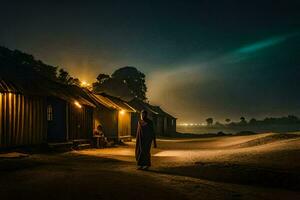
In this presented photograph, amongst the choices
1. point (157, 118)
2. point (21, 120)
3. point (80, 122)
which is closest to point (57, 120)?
point (80, 122)

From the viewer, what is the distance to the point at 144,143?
1248 centimetres

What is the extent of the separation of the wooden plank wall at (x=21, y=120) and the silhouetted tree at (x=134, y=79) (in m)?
63.0

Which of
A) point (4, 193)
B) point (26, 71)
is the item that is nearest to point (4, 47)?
point (26, 71)

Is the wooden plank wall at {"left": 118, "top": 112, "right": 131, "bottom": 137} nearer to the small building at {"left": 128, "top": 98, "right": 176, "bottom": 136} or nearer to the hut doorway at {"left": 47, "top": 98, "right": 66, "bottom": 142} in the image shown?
the hut doorway at {"left": 47, "top": 98, "right": 66, "bottom": 142}

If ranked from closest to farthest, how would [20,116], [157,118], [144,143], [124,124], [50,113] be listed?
[144,143], [20,116], [50,113], [124,124], [157,118]

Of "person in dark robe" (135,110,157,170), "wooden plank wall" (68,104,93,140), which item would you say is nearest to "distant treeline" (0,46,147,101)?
"wooden plank wall" (68,104,93,140)

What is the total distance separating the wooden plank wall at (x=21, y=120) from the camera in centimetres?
1656

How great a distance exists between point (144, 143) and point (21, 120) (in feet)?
28.6

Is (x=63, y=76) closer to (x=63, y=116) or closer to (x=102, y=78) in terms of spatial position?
(x=102, y=78)

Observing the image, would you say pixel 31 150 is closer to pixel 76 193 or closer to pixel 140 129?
pixel 140 129

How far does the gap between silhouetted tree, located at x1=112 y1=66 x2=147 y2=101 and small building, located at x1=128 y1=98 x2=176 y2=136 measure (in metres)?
20.4

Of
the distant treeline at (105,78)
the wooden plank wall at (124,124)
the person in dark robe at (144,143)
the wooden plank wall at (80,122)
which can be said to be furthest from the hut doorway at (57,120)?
the distant treeline at (105,78)

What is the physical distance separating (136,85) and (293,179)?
7609 cm

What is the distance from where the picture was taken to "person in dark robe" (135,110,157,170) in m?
12.2
